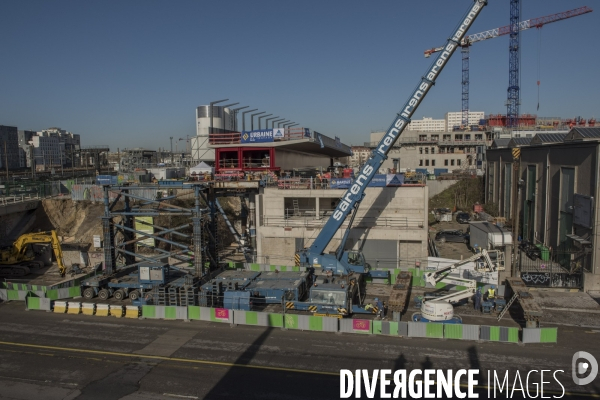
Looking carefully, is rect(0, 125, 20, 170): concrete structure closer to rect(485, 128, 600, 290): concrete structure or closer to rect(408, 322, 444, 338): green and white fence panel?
rect(485, 128, 600, 290): concrete structure

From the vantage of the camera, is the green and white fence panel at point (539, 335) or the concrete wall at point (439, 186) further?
the concrete wall at point (439, 186)

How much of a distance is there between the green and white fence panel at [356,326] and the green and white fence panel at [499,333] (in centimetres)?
474

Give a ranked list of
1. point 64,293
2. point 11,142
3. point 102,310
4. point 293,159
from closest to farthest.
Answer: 1. point 102,310
2. point 64,293
3. point 293,159
4. point 11,142

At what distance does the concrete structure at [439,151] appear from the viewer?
8850cm

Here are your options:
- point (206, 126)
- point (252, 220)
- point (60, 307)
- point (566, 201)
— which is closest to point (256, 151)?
point (252, 220)

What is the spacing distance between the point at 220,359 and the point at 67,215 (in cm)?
3467

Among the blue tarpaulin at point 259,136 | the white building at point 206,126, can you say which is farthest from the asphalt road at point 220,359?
the white building at point 206,126

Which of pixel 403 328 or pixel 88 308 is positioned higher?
pixel 403 328

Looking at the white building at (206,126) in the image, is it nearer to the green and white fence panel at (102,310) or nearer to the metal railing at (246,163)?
the metal railing at (246,163)

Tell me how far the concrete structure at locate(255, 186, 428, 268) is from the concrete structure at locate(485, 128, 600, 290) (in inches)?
311

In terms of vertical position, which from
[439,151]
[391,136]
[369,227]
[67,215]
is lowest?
[67,215]

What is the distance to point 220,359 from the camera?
56.9ft

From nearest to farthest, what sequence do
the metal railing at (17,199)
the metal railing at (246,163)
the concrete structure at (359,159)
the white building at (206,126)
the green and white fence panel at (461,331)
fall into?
the green and white fence panel at (461,331) < the metal railing at (246,163) < the metal railing at (17,199) < the white building at (206,126) < the concrete structure at (359,159)

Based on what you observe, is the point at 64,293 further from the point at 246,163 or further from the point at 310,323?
the point at 246,163
